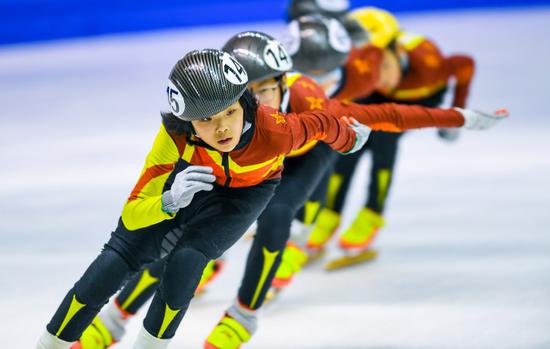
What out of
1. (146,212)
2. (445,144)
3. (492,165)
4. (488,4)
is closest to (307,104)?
(146,212)

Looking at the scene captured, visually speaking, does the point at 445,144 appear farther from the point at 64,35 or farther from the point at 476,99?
the point at 64,35

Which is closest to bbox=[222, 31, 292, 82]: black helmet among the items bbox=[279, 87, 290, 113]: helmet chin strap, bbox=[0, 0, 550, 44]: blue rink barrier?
bbox=[279, 87, 290, 113]: helmet chin strap

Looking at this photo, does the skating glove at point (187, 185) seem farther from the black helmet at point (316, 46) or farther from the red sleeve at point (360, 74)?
Result: the red sleeve at point (360, 74)

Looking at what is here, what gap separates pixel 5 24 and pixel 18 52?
69cm

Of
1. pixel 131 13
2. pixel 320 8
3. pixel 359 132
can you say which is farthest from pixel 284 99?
pixel 131 13

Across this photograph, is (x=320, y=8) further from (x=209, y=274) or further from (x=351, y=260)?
(x=209, y=274)

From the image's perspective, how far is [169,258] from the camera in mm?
3441

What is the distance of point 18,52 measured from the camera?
13117 millimetres

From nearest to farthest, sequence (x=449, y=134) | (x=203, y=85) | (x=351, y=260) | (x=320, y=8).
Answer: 1. (x=203, y=85)
2. (x=449, y=134)
3. (x=351, y=260)
4. (x=320, y=8)

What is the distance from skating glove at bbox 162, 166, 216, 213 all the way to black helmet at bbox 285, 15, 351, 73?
1.72 metres

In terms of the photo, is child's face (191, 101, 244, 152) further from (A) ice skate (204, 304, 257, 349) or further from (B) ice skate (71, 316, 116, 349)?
(B) ice skate (71, 316, 116, 349)

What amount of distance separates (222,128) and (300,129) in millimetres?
412

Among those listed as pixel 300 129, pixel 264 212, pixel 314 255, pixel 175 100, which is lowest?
pixel 314 255

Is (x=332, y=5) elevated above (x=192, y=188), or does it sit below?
below
